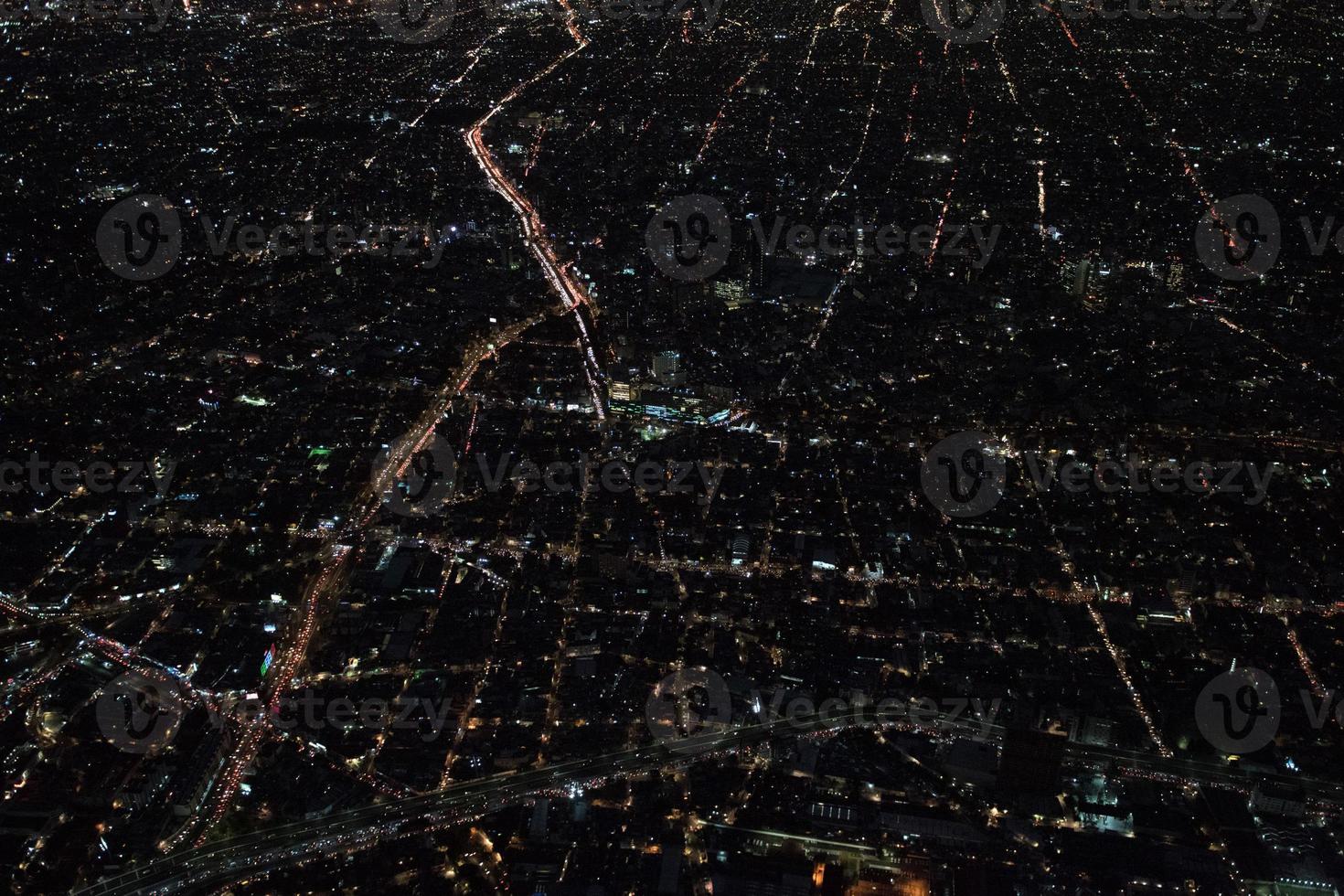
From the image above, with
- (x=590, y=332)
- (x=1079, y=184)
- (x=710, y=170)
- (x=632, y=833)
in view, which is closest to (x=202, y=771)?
(x=632, y=833)

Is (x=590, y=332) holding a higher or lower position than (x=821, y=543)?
higher

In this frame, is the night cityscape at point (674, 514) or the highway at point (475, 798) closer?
the highway at point (475, 798)

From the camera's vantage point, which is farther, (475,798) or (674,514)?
(674,514)

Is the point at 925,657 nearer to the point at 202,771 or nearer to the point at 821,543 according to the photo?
the point at 821,543

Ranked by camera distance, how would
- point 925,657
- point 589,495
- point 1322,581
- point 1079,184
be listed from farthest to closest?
point 1079,184, point 589,495, point 1322,581, point 925,657

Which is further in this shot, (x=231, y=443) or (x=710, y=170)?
(x=710, y=170)

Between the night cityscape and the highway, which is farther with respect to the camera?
the night cityscape

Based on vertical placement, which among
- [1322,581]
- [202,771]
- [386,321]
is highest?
[386,321]

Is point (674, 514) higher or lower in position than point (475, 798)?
higher
